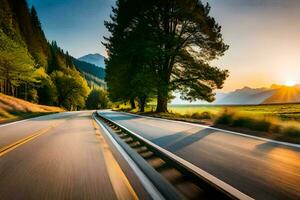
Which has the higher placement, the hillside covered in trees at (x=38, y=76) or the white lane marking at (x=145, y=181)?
the hillside covered in trees at (x=38, y=76)

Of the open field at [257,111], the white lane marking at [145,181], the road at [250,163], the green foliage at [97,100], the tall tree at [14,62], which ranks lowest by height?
the white lane marking at [145,181]

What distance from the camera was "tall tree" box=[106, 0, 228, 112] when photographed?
2928 cm

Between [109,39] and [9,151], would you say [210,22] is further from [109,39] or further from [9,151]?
[9,151]

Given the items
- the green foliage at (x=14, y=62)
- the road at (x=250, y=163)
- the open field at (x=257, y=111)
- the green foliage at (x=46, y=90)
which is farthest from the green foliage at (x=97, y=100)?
the road at (x=250, y=163)

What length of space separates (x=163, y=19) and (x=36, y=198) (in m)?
28.1

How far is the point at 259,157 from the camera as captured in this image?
6.90m

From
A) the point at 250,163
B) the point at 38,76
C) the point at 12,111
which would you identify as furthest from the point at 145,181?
the point at 38,76

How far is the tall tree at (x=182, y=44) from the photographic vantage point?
2928 centimetres

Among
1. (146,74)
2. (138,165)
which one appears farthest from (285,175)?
(146,74)

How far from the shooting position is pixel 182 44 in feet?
99.7

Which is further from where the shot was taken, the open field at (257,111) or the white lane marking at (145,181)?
the open field at (257,111)

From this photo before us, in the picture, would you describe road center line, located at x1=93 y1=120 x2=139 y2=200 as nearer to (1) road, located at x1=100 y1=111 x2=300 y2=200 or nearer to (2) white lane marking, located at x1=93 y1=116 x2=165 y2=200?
(2) white lane marking, located at x1=93 y1=116 x2=165 y2=200

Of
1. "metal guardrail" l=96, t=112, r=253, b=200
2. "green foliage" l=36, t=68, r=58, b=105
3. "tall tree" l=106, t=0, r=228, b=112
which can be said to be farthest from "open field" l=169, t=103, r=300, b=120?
"green foliage" l=36, t=68, r=58, b=105

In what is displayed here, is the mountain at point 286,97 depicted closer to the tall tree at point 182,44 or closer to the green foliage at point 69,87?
the green foliage at point 69,87
